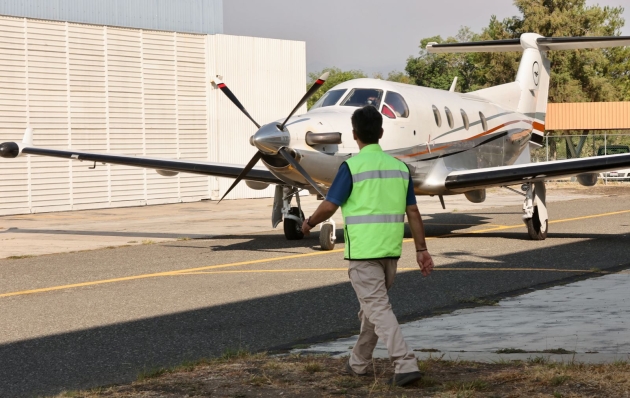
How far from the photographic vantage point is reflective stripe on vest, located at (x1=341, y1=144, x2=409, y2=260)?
6.80 meters

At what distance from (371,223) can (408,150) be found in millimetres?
11878

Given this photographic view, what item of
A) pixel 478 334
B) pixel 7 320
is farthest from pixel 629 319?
pixel 7 320

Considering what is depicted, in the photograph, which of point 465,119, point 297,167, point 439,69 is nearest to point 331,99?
point 297,167

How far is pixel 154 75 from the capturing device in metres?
34.9

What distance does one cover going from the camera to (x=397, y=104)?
18.5m

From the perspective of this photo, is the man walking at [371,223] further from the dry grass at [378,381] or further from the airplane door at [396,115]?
the airplane door at [396,115]

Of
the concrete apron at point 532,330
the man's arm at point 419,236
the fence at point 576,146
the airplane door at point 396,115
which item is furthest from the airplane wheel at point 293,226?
the fence at point 576,146

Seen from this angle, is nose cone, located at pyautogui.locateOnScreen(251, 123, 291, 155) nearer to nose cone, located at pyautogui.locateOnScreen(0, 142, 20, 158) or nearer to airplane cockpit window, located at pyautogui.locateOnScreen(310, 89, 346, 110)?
airplane cockpit window, located at pyautogui.locateOnScreen(310, 89, 346, 110)

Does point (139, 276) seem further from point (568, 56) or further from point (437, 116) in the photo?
point (568, 56)

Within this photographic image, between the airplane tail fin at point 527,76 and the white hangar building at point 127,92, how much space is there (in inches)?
503

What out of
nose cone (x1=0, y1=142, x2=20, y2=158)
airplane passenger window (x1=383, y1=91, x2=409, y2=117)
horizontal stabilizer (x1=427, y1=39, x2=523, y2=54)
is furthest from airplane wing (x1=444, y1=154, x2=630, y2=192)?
nose cone (x1=0, y1=142, x2=20, y2=158)

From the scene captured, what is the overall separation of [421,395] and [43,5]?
27.7m

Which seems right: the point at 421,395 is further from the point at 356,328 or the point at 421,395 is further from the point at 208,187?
the point at 208,187

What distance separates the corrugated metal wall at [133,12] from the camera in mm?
30875
